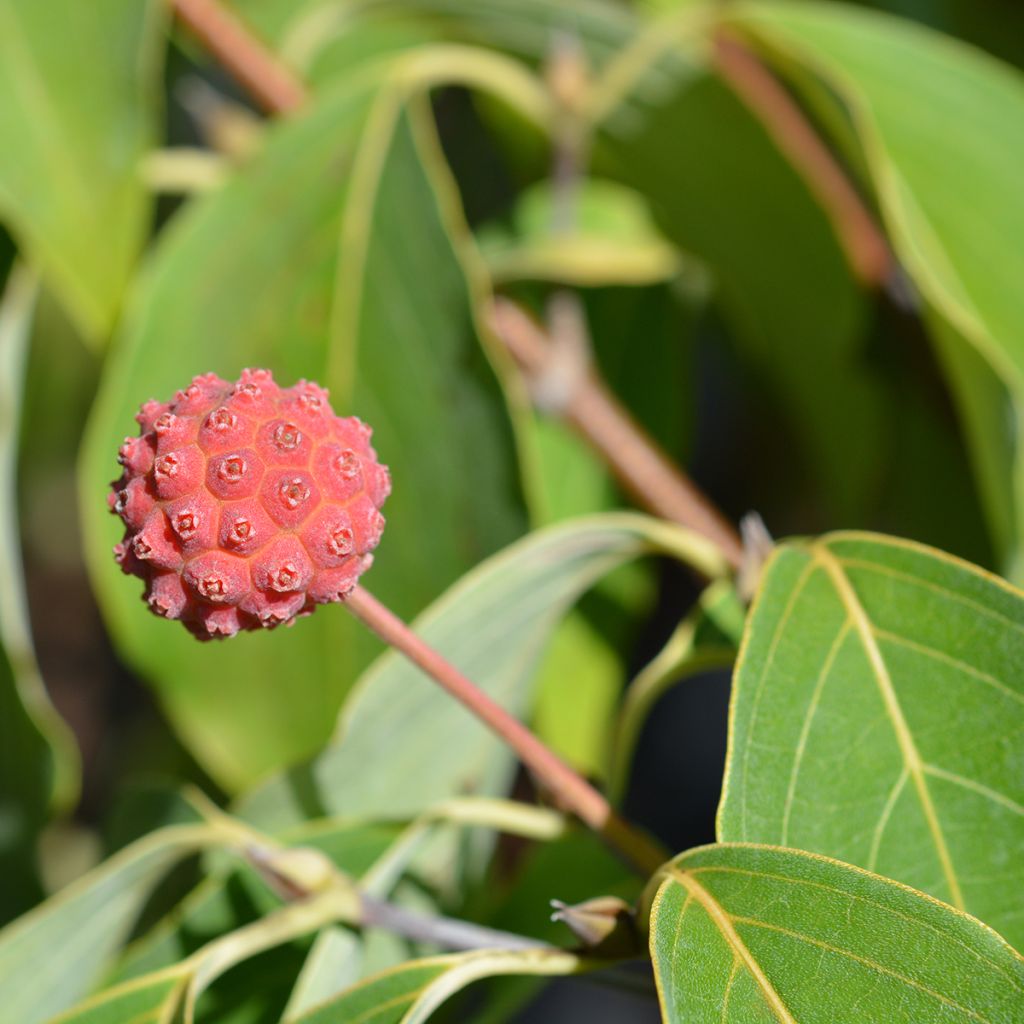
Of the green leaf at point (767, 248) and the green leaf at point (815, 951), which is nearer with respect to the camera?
the green leaf at point (815, 951)

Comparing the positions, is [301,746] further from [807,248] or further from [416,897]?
[807,248]

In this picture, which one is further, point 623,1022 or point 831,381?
point 623,1022

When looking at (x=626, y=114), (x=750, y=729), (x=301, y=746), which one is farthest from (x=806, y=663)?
(x=626, y=114)

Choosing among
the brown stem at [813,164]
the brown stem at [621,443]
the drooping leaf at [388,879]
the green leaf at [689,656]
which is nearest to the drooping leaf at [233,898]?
the drooping leaf at [388,879]

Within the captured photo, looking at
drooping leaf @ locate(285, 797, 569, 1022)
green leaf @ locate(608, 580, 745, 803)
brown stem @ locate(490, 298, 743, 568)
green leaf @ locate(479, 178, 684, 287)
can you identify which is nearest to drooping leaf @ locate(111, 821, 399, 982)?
drooping leaf @ locate(285, 797, 569, 1022)

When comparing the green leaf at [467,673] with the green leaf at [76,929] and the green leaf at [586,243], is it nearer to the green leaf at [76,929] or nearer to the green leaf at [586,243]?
the green leaf at [76,929]

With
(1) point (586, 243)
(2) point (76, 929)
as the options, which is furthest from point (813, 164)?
(2) point (76, 929)

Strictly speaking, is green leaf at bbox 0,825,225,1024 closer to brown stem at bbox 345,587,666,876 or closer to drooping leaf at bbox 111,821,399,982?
drooping leaf at bbox 111,821,399,982
